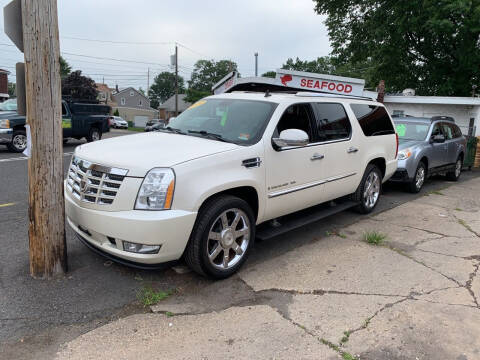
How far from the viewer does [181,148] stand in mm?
A: 3654

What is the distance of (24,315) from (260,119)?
286cm

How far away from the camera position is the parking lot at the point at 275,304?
110 inches

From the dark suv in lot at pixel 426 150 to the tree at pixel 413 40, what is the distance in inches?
295

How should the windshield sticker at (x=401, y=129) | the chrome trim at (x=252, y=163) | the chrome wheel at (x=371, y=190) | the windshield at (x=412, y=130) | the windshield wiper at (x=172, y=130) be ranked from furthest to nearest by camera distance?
the windshield sticker at (x=401, y=129)
the windshield at (x=412, y=130)
the chrome wheel at (x=371, y=190)
the windshield wiper at (x=172, y=130)
the chrome trim at (x=252, y=163)

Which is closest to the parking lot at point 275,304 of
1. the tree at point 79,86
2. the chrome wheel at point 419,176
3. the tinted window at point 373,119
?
the tinted window at point 373,119

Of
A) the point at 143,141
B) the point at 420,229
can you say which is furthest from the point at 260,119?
the point at 420,229

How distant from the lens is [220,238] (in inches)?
143

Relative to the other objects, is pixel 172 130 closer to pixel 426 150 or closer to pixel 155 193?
pixel 155 193

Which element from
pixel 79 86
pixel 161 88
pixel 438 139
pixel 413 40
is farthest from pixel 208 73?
pixel 438 139

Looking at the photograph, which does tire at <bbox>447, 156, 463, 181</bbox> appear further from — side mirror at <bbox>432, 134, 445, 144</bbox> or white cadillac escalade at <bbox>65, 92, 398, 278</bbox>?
white cadillac escalade at <bbox>65, 92, 398, 278</bbox>

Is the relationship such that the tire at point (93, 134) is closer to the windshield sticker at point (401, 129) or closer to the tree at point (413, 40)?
the windshield sticker at point (401, 129)

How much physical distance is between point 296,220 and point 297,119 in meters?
1.22

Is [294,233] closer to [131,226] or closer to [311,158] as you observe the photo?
[311,158]

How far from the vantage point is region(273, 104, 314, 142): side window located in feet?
14.2
